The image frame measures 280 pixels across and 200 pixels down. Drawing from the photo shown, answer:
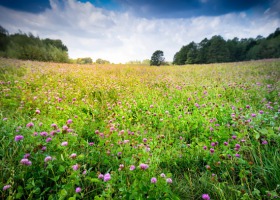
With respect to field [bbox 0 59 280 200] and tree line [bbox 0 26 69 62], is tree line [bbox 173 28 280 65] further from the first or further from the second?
field [bbox 0 59 280 200]

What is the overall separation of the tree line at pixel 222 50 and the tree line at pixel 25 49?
3845 centimetres

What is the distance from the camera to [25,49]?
22531 mm

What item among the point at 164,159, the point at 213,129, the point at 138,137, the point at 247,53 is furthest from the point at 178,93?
the point at 247,53

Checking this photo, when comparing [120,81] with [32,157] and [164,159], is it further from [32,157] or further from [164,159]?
[32,157]

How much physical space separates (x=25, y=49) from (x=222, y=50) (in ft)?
152

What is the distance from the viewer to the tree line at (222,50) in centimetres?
4353

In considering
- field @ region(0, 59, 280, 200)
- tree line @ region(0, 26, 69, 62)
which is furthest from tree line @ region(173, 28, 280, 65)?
field @ region(0, 59, 280, 200)

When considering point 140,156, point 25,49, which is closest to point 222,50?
point 25,49

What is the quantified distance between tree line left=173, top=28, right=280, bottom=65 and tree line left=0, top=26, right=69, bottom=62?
38449 millimetres

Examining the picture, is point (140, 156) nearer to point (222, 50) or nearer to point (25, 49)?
point (25, 49)

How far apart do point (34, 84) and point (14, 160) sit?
459cm

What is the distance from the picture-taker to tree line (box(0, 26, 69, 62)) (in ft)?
72.7

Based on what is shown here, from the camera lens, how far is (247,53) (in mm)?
47406

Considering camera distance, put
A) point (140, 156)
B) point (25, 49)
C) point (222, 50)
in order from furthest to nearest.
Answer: point (222, 50) < point (25, 49) < point (140, 156)
